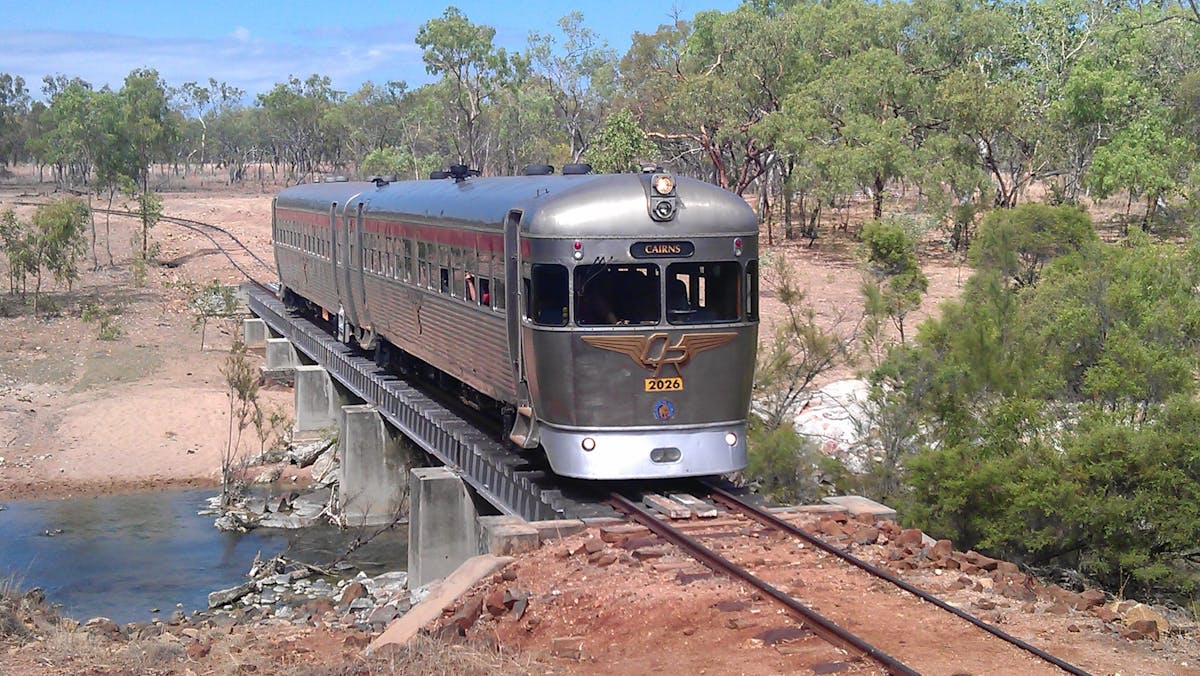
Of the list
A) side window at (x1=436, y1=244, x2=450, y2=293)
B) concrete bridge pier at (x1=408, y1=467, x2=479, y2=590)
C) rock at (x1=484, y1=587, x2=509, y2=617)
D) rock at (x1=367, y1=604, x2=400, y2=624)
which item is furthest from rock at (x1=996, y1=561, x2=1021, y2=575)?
side window at (x1=436, y1=244, x2=450, y2=293)

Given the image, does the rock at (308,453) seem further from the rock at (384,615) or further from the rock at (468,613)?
the rock at (468,613)

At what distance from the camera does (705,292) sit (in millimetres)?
14070

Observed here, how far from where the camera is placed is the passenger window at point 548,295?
13.7m

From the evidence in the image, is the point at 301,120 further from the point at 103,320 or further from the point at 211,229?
the point at 103,320

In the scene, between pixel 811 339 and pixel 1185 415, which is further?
pixel 811 339

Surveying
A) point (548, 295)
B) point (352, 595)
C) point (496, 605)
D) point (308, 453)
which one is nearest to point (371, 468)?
point (308, 453)

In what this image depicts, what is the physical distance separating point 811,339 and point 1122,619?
457 inches

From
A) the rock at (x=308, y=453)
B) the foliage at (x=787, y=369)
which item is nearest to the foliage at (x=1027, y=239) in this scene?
the foliage at (x=787, y=369)

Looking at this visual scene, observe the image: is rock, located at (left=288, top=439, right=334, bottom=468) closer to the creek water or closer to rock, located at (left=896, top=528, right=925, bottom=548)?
the creek water

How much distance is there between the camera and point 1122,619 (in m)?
10.5

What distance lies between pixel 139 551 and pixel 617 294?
1306 centimetres

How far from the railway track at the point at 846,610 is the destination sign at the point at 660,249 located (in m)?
2.42

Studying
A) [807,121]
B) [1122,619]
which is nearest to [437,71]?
[807,121]

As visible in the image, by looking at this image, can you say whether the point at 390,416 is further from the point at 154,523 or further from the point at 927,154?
the point at 927,154
